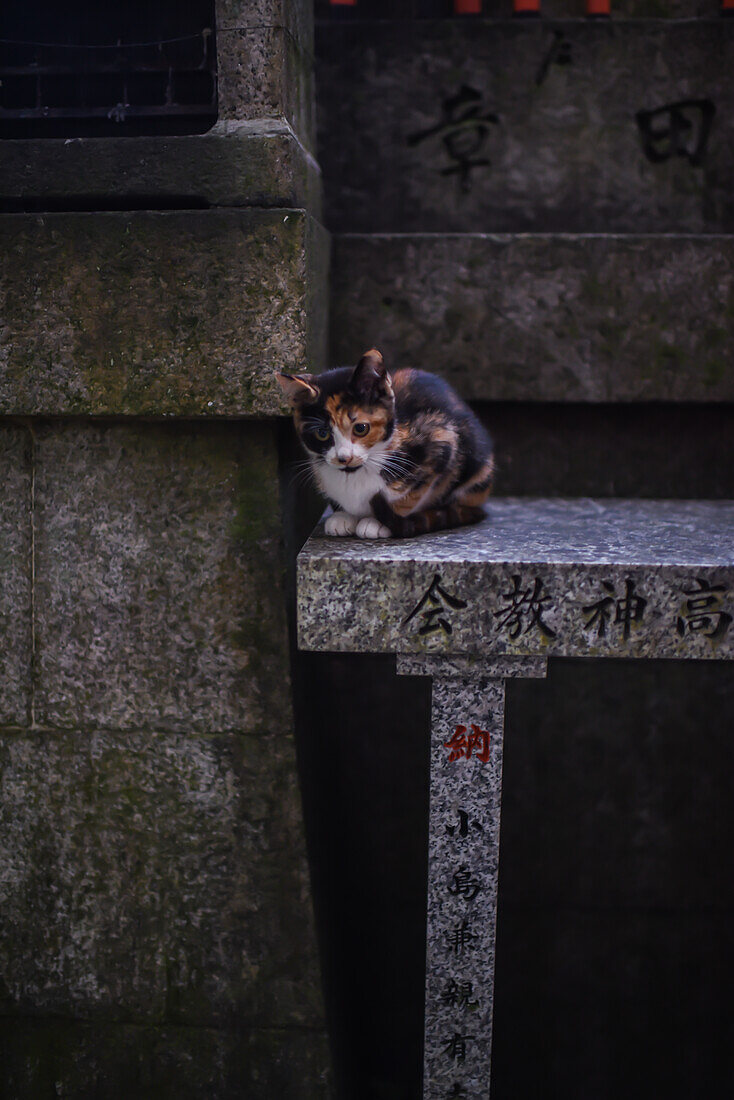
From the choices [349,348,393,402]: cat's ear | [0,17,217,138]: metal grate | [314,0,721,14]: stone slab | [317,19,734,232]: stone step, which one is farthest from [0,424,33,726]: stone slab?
[314,0,721,14]: stone slab

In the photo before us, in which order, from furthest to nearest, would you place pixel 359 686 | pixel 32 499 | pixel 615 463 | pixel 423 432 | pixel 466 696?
1. pixel 359 686
2. pixel 615 463
3. pixel 32 499
4. pixel 423 432
5. pixel 466 696

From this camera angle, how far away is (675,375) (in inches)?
155

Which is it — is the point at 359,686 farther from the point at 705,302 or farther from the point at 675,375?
the point at 705,302

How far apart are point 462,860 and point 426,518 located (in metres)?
1.18

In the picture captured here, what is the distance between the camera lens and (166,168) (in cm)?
313

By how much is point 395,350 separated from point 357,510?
1227 millimetres

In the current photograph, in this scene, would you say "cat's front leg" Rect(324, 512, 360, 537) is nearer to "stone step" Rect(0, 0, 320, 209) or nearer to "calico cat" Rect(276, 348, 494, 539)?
"calico cat" Rect(276, 348, 494, 539)

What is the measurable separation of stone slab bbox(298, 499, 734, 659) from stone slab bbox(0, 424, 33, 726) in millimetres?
1304

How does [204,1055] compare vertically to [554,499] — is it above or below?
below

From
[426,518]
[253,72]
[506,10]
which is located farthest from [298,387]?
[506,10]

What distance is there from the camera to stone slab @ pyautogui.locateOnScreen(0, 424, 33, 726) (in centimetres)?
333

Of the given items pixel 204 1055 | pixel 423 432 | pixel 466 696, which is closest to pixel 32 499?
pixel 423 432

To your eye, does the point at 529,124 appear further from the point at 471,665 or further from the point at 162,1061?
the point at 162,1061

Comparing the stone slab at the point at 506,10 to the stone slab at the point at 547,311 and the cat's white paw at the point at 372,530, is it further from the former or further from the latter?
the cat's white paw at the point at 372,530
